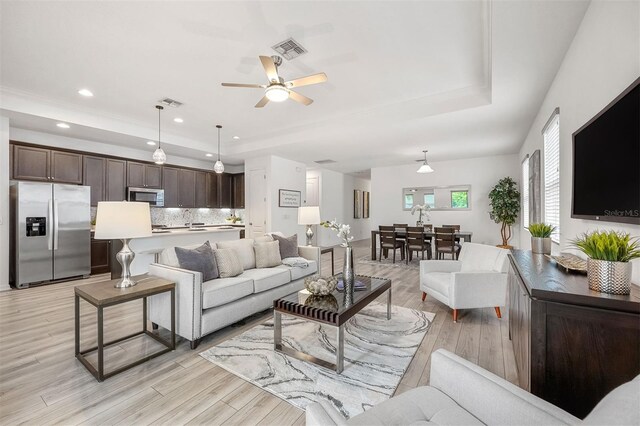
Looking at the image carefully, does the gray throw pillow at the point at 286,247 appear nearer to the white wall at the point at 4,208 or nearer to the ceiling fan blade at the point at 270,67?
the ceiling fan blade at the point at 270,67

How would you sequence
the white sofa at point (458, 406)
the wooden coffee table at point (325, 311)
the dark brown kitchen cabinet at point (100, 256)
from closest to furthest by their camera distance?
the white sofa at point (458, 406)
the wooden coffee table at point (325, 311)
the dark brown kitchen cabinet at point (100, 256)

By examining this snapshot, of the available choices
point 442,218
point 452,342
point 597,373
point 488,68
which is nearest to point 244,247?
point 452,342

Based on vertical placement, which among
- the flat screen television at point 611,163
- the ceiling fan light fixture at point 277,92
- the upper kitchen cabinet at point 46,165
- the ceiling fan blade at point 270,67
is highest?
the ceiling fan blade at point 270,67

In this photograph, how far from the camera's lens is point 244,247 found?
3650mm

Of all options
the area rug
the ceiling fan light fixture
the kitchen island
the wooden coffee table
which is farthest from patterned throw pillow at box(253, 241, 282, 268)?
the ceiling fan light fixture

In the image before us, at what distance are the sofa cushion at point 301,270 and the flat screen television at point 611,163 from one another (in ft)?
9.50

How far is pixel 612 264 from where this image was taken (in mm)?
1221

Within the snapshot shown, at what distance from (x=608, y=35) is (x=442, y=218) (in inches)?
260

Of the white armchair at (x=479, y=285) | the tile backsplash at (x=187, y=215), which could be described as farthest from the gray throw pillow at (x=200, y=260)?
the tile backsplash at (x=187, y=215)

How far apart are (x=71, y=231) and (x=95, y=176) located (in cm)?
121

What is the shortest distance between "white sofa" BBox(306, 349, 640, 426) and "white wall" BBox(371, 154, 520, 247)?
7.10 m

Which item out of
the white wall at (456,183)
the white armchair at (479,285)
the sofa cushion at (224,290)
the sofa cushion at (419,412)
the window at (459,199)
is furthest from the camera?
the window at (459,199)

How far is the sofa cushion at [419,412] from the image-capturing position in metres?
1.09

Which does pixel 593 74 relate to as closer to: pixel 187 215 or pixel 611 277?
pixel 611 277
